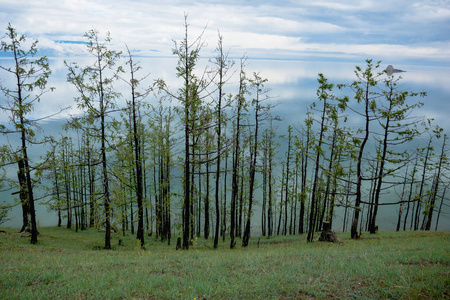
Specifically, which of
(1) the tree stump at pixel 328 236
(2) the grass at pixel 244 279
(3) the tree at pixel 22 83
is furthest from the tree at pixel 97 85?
(1) the tree stump at pixel 328 236

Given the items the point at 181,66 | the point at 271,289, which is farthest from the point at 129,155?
the point at 271,289

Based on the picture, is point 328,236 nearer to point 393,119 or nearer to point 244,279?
point 393,119

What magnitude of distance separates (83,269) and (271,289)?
587cm

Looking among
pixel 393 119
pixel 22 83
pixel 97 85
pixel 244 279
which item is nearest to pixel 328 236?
pixel 393 119

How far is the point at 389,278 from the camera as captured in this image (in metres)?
6.50

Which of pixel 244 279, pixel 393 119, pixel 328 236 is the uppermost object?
pixel 393 119

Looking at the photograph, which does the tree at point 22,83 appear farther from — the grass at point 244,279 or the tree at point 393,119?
the tree at point 393,119

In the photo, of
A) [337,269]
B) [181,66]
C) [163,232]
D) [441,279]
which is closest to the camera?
[441,279]

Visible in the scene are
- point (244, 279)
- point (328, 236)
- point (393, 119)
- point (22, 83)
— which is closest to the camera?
point (244, 279)

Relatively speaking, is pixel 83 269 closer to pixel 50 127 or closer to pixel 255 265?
pixel 255 265

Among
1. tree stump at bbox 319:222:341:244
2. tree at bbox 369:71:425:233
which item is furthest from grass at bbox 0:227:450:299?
tree at bbox 369:71:425:233

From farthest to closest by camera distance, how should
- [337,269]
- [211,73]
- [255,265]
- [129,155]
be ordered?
[129,155], [211,73], [255,265], [337,269]

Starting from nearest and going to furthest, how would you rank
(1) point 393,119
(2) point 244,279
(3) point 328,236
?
1. (2) point 244,279
2. (3) point 328,236
3. (1) point 393,119

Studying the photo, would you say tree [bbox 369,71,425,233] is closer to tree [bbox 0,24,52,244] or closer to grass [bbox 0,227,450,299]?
grass [bbox 0,227,450,299]
